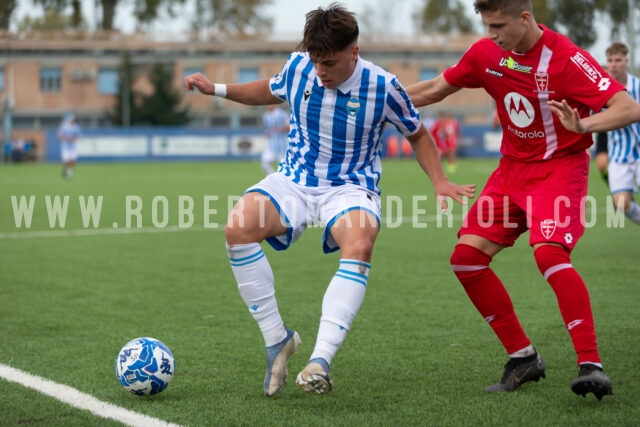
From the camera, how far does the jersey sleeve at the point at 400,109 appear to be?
4.90 metres

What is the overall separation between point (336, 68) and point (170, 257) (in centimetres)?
592

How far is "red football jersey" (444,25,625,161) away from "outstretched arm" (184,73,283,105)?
107 cm

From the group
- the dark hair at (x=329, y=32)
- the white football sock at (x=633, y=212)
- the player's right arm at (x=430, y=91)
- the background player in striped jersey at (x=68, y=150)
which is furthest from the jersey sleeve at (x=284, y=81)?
the background player in striped jersey at (x=68, y=150)

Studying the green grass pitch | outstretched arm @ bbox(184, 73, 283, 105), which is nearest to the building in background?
the green grass pitch

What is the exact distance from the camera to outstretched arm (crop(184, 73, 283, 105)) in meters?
5.21

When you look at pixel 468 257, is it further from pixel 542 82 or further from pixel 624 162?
pixel 624 162

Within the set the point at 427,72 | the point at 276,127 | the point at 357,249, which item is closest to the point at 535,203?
the point at 357,249

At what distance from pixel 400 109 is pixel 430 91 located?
0.37m

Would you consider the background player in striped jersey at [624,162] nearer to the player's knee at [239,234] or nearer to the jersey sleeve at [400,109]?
the jersey sleeve at [400,109]

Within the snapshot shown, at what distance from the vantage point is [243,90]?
5.29 metres

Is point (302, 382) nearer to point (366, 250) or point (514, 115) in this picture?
point (366, 250)

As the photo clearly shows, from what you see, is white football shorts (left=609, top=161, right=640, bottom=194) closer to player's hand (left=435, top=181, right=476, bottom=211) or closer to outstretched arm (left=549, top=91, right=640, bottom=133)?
player's hand (left=435, top=181, right=476, bottom=211)

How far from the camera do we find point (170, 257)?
10211mm

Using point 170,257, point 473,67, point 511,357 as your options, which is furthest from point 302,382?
point 170,257
